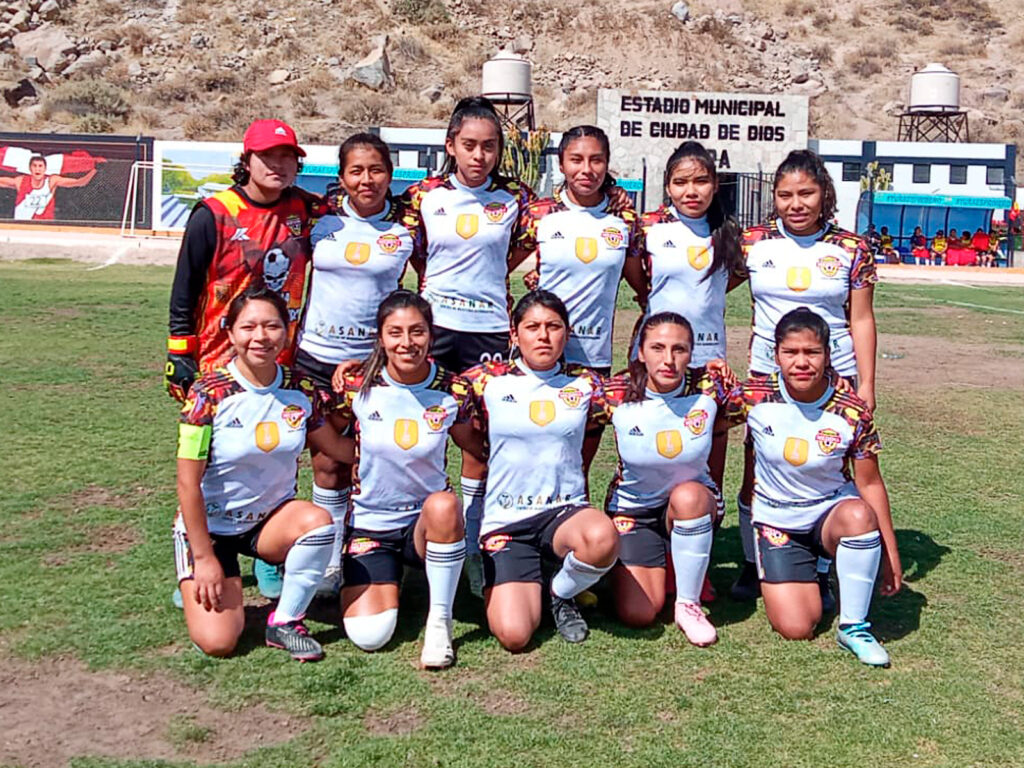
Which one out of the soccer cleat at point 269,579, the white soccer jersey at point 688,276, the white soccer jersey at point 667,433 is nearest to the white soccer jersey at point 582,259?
the white soccer jersey at point 688,276

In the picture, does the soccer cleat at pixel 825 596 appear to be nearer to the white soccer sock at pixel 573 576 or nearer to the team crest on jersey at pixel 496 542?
the white soccer sock at pixel 573 576

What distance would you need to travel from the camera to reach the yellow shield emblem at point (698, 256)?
15.4 feet

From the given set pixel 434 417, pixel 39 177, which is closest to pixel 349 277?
pixel 434 417

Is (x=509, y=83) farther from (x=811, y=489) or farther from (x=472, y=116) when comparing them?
(x=811, y=489)

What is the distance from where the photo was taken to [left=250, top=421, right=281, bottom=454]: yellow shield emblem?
13.3 ft

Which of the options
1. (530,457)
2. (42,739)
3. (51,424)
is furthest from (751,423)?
(51,424)

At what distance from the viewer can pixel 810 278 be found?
15.1 ft

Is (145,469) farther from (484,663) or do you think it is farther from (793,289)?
(793,289)

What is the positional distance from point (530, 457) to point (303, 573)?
0.92 meters

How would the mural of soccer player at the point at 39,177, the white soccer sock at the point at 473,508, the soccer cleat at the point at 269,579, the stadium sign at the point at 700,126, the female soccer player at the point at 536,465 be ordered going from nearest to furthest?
the female soccer player at the point at 536,465 < the soccer cleat at the point at 269,579 < the white soccer sock at the point at 473,508 < the mural of soccer player at the point at 39,177 < the stadium sign at the point at 700,126

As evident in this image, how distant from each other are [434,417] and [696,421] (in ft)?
3.30

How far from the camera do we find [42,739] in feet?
10.8

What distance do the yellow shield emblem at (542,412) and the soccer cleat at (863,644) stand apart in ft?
4.24

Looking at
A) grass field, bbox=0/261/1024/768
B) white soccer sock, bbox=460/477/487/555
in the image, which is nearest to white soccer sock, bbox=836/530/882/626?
grass field, bbox=0/261/1024/768
